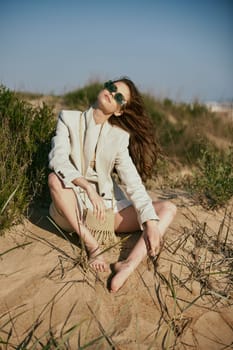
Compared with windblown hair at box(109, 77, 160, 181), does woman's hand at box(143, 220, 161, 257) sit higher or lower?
lower

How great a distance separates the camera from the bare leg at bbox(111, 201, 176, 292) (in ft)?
8.46

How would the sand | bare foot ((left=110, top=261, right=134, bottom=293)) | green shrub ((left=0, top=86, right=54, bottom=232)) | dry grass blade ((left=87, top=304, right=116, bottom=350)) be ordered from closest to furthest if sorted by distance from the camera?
dry grass blade ((left=87, top=304, right=116, bottom=350)), the sand, bare foot ((left=110, top=261, right=134, bottom=293)), green shrub ((left=0, top=86, right=54, bottom=232))

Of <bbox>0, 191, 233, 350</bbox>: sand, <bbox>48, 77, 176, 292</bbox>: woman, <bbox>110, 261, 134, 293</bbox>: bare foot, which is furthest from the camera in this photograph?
<bbox>48, 77, 176, 292</bbox>: woman

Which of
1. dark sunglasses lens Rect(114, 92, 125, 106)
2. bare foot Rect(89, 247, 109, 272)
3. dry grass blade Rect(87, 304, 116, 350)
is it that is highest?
dark sunglasses lens Rect(114, 92, 125, 106)

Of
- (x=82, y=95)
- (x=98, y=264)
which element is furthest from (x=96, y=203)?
(x=82, y=95)

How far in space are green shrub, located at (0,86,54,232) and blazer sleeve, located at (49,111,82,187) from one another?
32 centimetres

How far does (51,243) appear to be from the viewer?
299cm

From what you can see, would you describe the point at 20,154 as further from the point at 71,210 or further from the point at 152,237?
the point at 152,237

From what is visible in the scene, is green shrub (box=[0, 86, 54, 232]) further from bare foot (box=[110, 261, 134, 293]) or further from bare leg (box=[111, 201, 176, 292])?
bare foot (box=[110, 261, 134, 293])

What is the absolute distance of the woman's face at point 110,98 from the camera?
3.05 metres

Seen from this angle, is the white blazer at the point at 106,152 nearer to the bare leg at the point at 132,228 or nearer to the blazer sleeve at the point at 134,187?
the blazer sleeve at the point at 134,187

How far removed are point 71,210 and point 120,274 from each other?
0.54 metres

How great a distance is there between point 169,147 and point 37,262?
4368mm

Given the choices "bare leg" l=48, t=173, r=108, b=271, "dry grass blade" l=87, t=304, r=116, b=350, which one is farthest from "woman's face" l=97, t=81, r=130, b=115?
"dry grass blade" l=87, t=304, r=116, b=350
